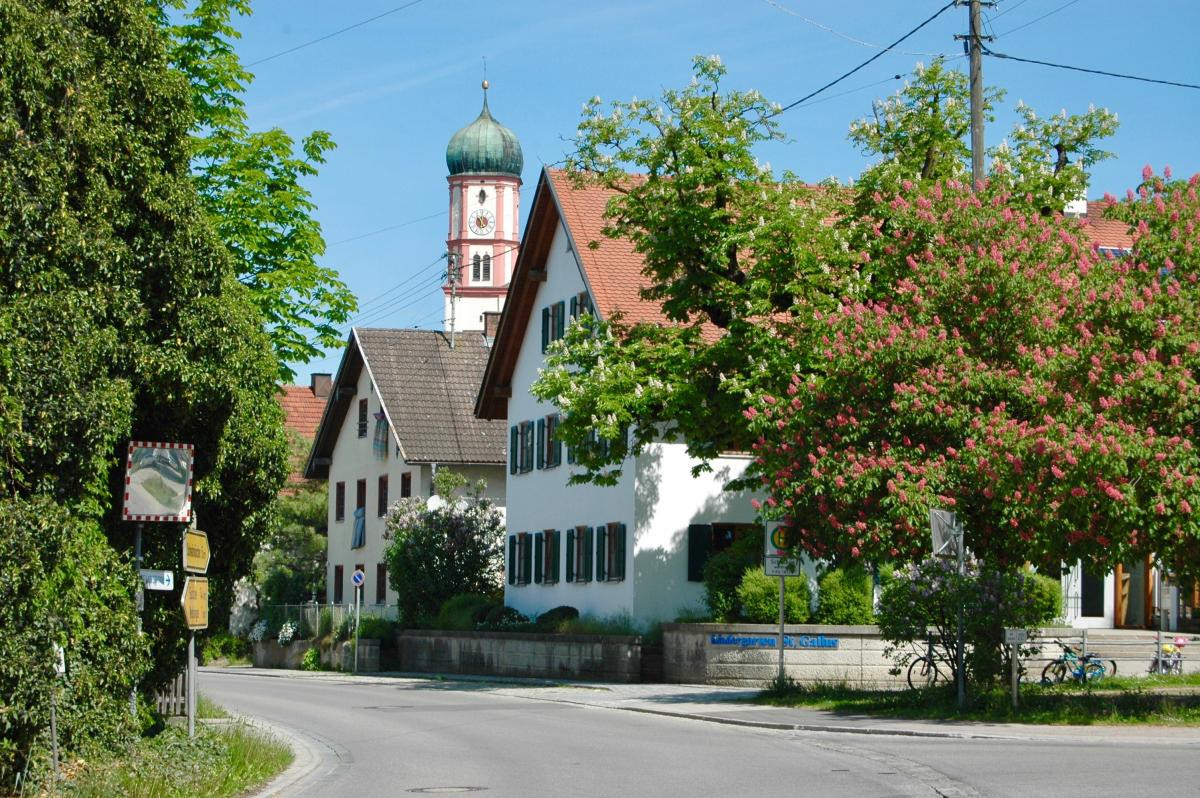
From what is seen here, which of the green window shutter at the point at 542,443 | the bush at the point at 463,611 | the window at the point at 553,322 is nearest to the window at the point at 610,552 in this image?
the bush at the point at 463,611

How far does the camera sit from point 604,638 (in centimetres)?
3719

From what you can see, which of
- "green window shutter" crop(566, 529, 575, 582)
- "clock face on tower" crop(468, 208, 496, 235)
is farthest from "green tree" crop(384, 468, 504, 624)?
"clock face on tower" crop(468, 208, 496, 235)

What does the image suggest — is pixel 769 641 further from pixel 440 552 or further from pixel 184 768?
pixel 184 768

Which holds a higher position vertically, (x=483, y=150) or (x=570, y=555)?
(x=483, y=150)

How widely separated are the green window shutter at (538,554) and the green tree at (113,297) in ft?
90.6

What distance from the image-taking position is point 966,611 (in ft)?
81.3

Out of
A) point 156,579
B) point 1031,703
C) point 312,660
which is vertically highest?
point 156,579

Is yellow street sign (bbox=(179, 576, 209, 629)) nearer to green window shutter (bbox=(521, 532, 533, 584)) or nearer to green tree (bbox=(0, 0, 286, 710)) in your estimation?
green tree (bbox=(0, 0, 286, 710))

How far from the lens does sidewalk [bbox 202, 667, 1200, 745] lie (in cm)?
2070

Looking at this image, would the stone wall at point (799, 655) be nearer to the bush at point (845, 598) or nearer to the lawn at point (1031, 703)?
the bush at point (845, 598)

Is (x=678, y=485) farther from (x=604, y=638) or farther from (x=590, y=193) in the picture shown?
(x=590, y=193)

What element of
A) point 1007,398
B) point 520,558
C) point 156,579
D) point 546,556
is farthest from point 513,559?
point 156,579

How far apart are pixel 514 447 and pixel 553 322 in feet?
16.5

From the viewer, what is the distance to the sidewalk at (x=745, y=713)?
20703mm
